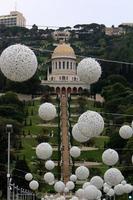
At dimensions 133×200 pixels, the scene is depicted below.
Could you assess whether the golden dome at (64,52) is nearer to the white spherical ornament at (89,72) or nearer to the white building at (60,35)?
the white building at (60,35)

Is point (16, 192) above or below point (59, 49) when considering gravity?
below

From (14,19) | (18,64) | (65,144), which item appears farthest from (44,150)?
(14,19)

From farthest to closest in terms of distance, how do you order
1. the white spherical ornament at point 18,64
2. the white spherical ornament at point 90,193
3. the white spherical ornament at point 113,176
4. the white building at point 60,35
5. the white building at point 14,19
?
the white building at point 14,19 → the white building at point 60,35 → the white spherical ornament at point 113,176 → the white spherical ornament at point 90,193 → the white spherical ornament at point 18,64

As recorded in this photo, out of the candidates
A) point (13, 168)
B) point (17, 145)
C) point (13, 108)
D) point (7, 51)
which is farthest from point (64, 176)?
point (7, 51)

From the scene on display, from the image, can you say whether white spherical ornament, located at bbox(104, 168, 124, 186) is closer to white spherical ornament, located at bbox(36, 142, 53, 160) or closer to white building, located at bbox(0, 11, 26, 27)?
white spherical ornament, located at bbox(36, 142, 53, 160)

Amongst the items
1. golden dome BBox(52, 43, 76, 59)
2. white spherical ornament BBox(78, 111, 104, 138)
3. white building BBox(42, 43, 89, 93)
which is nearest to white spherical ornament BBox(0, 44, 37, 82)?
white spherical ornament BBox(78, 111, 104, 138)

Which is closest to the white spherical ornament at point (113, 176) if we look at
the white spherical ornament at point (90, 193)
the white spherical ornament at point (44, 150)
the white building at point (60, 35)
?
the white spherical ornament at point (90, 193)

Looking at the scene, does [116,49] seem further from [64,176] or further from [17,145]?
[64,176]
